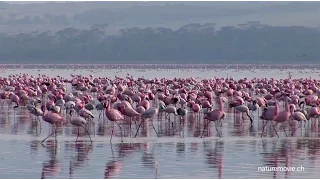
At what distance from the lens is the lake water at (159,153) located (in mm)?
15641

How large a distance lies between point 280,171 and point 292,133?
640cm

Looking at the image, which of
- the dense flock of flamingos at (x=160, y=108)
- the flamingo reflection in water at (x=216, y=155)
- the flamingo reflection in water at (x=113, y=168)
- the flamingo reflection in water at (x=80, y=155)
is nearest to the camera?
the flamingo reflection in water at (x=113, y=168)

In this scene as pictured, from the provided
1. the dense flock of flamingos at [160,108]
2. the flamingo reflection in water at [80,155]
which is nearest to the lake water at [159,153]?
the flamingo reflection in water at [80,155]

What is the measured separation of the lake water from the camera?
1564 cm

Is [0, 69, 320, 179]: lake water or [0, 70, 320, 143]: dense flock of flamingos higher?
[0, 70, 320, 143]: dense flock of flamingos

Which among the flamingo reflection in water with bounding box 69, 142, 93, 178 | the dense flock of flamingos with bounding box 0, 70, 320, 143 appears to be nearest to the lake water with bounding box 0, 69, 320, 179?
the flamingo reflection in water with bounding box 69, 142, 93, 178

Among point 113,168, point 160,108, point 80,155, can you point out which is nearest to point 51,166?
point 113,168

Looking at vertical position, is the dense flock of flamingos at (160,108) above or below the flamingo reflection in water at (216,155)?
above

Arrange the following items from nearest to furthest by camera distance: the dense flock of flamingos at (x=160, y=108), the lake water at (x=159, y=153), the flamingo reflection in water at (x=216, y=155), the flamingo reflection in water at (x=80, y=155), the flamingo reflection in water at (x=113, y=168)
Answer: the flamingo reflection in water at (x=113, y=168)
the lake water at (x=159, y=153)
the flamingo reflection in water at (x=80, y=155)
the flamingo reflection in water at (x=216, y=155)
the dense flock of flamingos at (x=160, y=108)

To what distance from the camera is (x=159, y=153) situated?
18.1 metres

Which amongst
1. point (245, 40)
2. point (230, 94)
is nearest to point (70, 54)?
point (245, 40)

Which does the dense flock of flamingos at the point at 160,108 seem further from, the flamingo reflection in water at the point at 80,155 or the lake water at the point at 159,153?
the flamingo reflection in water at the point at 80,155

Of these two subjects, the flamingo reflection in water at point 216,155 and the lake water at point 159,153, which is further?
the flamingo reflection in water at point 216,155

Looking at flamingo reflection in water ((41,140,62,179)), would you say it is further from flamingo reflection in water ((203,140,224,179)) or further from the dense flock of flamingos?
flamingo reflection in water ((203,140,224,179))
